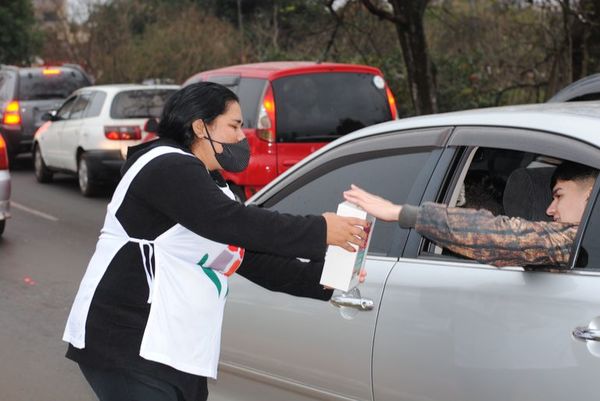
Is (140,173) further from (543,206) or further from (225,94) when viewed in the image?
(543,206)

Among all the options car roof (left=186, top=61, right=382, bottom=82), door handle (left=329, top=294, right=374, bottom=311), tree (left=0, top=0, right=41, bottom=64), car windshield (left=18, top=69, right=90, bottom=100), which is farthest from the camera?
tree (left=0, top=0, right=41, bottom=64)

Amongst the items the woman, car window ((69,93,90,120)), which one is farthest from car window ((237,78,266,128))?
the woman

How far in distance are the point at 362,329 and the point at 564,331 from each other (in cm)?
83

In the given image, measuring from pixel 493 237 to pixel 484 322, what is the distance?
0.31 metres

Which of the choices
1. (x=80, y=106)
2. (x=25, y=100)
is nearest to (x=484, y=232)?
(x=80, y=106)

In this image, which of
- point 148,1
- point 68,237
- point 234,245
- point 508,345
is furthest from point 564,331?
point 148,1

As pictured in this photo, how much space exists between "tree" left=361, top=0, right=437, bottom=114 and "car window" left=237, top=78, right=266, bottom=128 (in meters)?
4.32

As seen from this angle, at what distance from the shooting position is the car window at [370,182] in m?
3.68

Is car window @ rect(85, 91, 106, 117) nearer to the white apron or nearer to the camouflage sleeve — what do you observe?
the white apron

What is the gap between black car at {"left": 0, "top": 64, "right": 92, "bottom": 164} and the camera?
1730 cm

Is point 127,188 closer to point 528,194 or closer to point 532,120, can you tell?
point 532,120

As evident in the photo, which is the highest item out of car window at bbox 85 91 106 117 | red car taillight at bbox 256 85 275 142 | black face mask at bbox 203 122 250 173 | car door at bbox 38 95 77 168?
black face mask at bbox 203 122 250 173

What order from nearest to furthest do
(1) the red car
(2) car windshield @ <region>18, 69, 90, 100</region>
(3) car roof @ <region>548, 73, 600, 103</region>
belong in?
(3) car roof @ <region>548, 73, 600, 103</region>
(1) the red car
(2) car windshield @ <region>18, 69, 90, 100</region>

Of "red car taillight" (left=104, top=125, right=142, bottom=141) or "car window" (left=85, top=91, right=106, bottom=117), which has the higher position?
"car window" (left=85, top=91, right=106, bottom=117)
